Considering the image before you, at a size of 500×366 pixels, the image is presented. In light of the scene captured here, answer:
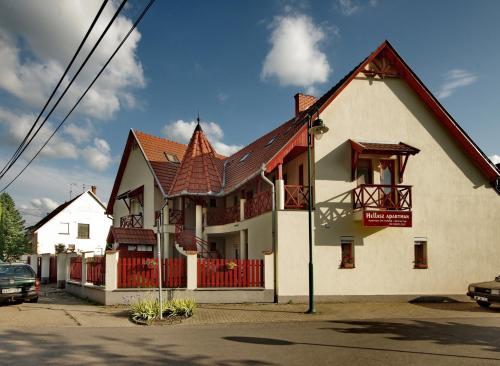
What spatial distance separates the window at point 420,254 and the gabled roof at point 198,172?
9379mm

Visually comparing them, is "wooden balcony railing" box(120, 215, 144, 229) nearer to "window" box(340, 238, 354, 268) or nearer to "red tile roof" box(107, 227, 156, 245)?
"red tile roof" box(107, 227, 156, 245)

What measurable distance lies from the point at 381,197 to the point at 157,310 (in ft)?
30.2

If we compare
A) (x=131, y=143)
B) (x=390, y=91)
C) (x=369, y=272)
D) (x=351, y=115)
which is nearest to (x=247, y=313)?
(x=369, y=272)

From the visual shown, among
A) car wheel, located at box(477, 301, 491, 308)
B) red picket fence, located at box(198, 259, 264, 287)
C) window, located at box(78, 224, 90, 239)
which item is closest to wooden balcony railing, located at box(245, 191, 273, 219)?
red picket fence, located at box(198, 259, 264, 287)

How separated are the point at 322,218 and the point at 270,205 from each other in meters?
2.00

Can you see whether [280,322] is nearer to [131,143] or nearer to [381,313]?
[381,313]

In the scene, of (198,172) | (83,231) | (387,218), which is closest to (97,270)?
(198,172)

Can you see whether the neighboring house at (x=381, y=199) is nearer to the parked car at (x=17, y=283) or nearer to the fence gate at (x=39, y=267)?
the parked car at (x=17, y=283)

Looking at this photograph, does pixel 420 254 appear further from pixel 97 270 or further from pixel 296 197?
pixel 97 270

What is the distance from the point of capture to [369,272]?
53.8 ft

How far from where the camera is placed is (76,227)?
143 feet

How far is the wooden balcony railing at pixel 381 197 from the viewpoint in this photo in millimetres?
16234

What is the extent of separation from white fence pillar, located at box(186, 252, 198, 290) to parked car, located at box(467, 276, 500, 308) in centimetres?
936

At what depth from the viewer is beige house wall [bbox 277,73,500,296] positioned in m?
16.1
